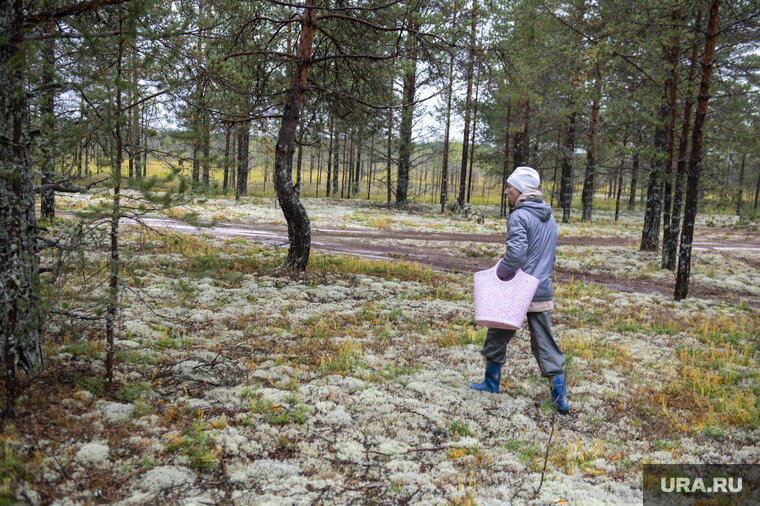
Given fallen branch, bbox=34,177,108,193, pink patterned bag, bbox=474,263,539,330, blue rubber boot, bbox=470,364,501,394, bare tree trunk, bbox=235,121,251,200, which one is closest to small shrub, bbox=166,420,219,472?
fallen branch, bbox=34,177,108,193

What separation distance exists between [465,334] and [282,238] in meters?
8.77

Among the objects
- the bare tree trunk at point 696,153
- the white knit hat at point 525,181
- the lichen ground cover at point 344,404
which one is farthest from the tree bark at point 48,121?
the bare tree trunk at point 696,153

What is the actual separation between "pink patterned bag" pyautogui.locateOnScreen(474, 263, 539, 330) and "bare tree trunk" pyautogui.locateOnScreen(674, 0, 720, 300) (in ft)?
22.3

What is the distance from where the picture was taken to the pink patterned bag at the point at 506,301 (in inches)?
180

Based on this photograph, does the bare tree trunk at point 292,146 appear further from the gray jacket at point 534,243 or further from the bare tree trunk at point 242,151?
the gray jacket at point 534,243

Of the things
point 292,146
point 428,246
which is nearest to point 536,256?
point 292,146

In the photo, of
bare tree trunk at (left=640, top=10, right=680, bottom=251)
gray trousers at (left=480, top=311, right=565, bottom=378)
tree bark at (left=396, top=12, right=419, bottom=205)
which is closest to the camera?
gray trousers at (left=480, top=311, right=565, bottom=378)

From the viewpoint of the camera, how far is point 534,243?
4.78 m

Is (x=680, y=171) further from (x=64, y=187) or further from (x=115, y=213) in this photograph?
(x=64, y=187)

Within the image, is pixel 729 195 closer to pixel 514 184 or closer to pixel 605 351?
pixel 605 351

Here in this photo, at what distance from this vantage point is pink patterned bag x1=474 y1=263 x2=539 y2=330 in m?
4.57

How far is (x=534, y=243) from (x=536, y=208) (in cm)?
37

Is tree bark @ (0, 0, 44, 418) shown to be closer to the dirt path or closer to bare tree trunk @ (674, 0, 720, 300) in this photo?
the dirt path

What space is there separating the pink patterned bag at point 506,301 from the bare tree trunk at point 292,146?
5.41m
